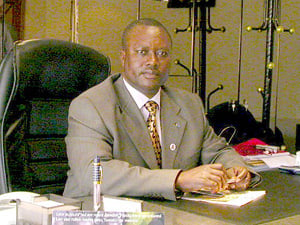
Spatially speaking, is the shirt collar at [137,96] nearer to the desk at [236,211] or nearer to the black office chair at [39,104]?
the black office chair at [39,104]

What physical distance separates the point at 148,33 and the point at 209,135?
20.1 inches

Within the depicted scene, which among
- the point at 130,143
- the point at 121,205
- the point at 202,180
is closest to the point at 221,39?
the point at 130,143

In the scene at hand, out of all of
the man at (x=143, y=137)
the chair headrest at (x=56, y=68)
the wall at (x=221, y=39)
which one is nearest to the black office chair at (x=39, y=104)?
the chair headrest at (x=56, y=68)

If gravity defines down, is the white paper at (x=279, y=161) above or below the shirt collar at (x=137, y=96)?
below

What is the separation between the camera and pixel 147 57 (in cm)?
192

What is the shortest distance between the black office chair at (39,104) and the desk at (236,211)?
49 centimetres

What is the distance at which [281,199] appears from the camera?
57.9 inches

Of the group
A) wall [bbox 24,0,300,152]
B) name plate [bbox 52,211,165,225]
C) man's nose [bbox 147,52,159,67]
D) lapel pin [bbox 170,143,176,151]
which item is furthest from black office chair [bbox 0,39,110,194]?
wall [bbox 24,0,300,152]

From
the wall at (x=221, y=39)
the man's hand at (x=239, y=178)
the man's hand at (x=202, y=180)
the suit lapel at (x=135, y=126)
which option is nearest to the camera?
the man's hand at (x=202, y=180)

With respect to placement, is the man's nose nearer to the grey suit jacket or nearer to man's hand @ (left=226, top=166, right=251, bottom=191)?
the grey suit jacket

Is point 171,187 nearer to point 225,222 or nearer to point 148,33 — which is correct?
point 225,222

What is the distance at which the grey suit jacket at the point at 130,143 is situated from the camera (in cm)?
156

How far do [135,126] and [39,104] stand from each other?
369 mm

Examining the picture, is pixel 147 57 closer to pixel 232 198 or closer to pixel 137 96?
pixel 137 96
